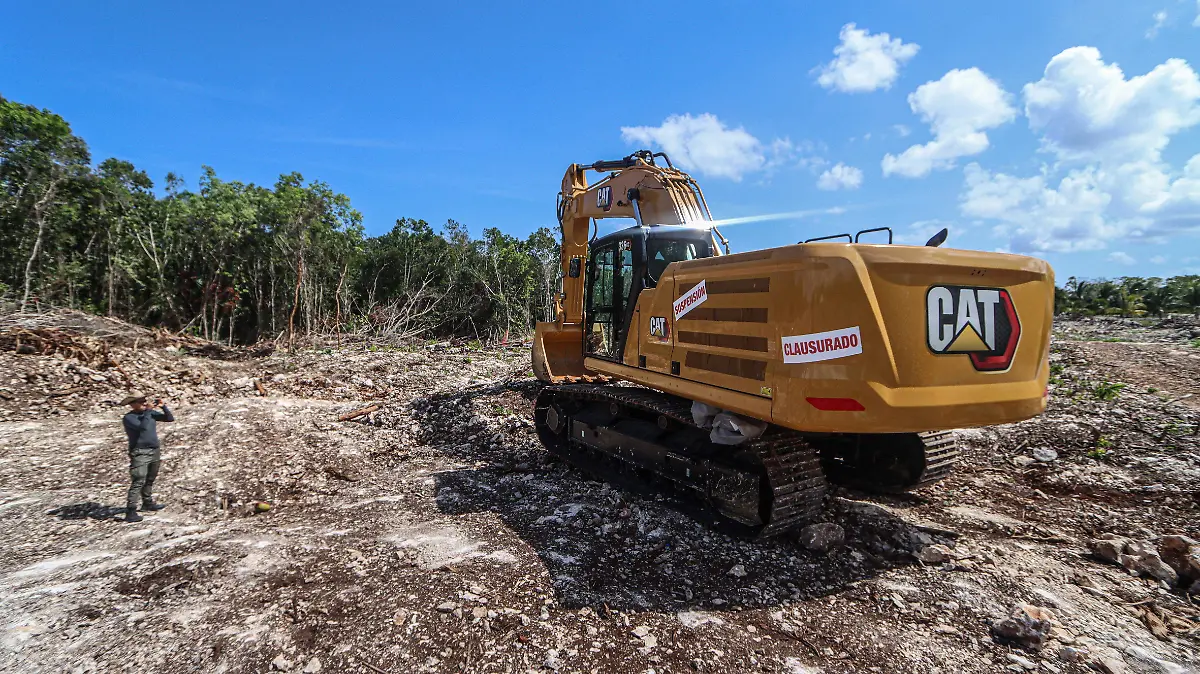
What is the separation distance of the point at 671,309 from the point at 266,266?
16.9 metres

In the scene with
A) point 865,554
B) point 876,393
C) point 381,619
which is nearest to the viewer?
point 876,393

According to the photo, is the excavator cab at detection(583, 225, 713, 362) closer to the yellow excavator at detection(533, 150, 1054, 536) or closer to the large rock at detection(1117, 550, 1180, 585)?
the yellow excavator at detection(533, 150, 1054, 536)

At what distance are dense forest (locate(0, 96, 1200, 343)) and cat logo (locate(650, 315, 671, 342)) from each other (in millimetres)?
13232

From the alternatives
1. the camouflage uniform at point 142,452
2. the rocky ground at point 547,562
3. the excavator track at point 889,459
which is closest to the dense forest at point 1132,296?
the rocky ground at point 547,562

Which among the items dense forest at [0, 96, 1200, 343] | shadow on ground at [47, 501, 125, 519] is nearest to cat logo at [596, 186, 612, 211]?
shadow on ground at [47, 501, 125, 519]

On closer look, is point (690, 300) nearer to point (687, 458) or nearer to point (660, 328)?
point (660, 328)

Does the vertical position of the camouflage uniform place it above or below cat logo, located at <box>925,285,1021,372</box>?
below

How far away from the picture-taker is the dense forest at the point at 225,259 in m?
14.2

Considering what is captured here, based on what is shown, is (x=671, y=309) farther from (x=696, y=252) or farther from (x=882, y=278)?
(x=882, y=278)

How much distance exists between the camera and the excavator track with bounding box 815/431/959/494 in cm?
490

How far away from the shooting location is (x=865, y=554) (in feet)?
13.6

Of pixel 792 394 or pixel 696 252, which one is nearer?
pixel 792 394

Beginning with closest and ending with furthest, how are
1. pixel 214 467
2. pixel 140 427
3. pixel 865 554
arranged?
pixel 865 554 < pixel 140 427 < pixel 214 467

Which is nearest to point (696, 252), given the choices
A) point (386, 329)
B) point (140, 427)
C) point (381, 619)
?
point (381, 619)
